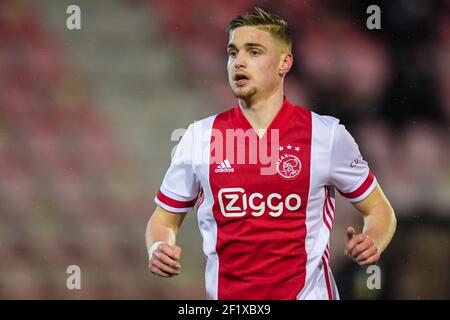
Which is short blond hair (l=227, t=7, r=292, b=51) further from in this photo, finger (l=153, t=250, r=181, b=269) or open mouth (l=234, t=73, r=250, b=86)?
finger (l=153, t=250, r=181, b=269)

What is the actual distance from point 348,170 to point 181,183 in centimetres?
48

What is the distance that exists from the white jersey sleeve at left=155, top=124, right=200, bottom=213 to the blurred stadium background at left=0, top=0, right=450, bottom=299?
1.61 meters

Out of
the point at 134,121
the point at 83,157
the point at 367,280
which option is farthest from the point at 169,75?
the point at 367,280

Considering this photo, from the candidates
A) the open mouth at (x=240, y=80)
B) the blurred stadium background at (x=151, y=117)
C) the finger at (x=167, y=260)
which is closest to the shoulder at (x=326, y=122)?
the open mouth at (x=240, y=80)

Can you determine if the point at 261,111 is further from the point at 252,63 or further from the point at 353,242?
the point at 353,242

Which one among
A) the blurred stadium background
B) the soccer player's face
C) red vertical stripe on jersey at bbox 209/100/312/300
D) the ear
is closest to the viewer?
red vertical stripe on jersey at bbox 209/100/312/300

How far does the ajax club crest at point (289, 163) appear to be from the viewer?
219 centimetres

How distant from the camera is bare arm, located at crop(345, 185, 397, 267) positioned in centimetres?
201

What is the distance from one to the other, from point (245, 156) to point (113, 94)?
194 centimetres

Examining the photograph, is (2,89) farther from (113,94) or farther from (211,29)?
(211,29)

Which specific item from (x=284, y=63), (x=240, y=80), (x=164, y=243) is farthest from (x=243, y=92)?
(x=164, y=243)

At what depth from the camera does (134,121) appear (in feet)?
13.2

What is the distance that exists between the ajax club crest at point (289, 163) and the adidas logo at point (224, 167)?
14 cm

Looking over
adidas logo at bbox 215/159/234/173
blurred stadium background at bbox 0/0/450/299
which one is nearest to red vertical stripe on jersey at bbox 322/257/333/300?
adidas logo at bbox 215/159/234/173
